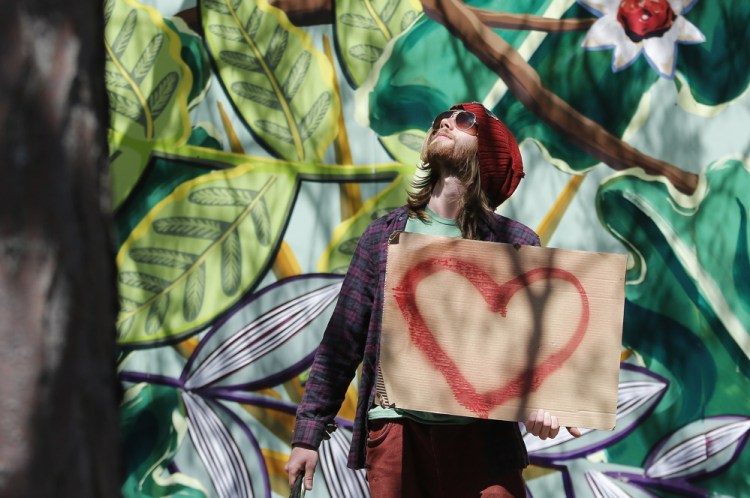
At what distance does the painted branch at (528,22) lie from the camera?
14.9ft

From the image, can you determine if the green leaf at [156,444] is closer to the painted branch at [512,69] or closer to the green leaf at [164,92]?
the green leaf at [164,92]

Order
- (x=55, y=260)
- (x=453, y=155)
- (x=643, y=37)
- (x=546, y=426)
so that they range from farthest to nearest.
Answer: (x=643, y=37), (x=453, y=155), (x=546, y=426), (x=55, y=260)

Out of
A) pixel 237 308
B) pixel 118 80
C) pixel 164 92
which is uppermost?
pixel 118 80

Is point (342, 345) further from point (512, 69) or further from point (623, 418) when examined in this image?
point (512, 69)

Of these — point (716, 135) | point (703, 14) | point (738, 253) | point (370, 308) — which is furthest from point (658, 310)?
point (370, 308)

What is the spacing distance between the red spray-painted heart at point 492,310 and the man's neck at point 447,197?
11.5 inches

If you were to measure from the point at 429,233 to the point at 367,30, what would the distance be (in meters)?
2.01

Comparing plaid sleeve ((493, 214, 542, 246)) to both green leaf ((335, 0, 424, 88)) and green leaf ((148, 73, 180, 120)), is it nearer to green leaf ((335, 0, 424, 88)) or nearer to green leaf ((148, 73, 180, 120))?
green leaf ((335, 0, 424, 88))

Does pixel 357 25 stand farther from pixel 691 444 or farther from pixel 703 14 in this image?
pixel 691 444

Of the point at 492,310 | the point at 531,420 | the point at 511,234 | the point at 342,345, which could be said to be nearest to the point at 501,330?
the point at 492,310

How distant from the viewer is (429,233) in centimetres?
281

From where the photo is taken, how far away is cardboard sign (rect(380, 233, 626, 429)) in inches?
100

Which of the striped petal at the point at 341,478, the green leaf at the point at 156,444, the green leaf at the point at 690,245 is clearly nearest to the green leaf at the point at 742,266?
the green leaf at the point at 690,245

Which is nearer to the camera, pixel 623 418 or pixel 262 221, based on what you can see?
pixel 623 418
